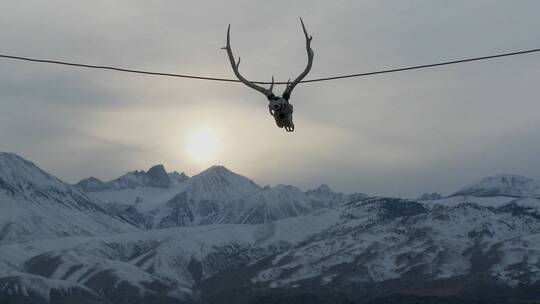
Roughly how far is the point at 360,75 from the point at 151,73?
30.2 feet

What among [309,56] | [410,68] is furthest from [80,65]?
[410,68]

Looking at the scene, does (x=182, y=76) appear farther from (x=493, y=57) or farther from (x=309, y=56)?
(x=493, y=57)

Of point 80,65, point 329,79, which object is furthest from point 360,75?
point 80,65

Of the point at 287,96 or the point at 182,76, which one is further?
the point at 182,76

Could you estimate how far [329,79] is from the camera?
43.0 m

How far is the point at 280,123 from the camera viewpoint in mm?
38781

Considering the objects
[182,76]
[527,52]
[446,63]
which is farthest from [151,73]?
[527,52]

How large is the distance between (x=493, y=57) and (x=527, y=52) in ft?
5.95

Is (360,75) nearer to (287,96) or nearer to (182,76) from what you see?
(287,96)

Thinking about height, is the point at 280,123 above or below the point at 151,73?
below

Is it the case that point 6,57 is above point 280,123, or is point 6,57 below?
above

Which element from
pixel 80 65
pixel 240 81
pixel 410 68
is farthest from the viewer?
pixel 80 65

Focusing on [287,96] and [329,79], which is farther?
[329,79]

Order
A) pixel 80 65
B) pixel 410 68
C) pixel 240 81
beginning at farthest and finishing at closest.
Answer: pixel 80 65
pixel 410 68
pixel 240 81
